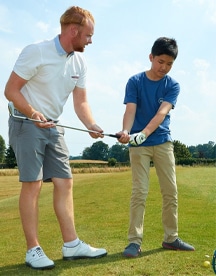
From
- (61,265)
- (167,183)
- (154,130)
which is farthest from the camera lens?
(167,183)

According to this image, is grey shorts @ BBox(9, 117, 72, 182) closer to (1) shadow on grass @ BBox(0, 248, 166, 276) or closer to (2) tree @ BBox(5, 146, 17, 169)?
(1) shadow on grass @ BBox(0, 248, 166, 276)

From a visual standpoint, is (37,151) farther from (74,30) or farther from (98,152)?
(98,152)

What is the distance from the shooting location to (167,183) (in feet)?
16.6

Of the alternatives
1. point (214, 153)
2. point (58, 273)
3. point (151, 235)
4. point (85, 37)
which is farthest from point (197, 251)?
point (214, 153)

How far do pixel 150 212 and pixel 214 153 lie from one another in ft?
394

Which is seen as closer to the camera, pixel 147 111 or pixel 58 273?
pixel 58 273

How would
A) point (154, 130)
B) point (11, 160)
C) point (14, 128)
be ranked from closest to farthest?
point (14, 128)
point (154, 130)
point (11, 160)

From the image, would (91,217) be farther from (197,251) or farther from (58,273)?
(58,273)

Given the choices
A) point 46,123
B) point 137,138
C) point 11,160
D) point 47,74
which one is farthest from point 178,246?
point 11,160

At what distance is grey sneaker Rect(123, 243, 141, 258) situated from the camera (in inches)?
180

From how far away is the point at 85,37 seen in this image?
179 inches

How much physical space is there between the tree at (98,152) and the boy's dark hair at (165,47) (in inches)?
4200

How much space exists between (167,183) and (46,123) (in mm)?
1586

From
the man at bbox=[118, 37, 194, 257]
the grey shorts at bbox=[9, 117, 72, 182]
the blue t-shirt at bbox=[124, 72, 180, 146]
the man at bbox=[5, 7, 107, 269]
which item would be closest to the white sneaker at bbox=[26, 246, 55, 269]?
the man at bbox=[5, 7, 107, 269]
